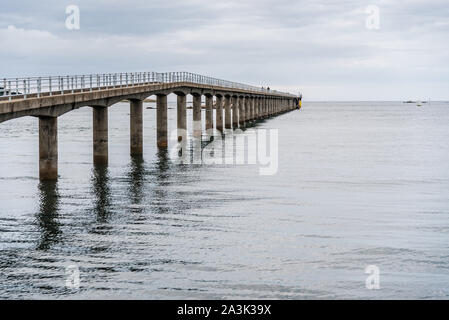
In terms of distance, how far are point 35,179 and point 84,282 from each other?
2098cm

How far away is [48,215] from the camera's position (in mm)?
25109

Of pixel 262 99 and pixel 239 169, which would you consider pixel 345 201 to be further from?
pixel 262 99

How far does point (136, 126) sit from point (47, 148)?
51.7 feet

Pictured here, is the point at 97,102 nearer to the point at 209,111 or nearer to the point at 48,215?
the point at 48,215

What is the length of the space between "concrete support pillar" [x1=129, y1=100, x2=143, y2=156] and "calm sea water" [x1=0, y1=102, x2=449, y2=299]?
9804 millimetres

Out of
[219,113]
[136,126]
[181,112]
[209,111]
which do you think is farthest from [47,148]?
[219,113]

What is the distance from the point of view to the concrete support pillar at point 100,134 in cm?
4281

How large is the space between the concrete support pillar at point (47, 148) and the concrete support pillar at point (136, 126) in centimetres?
1516

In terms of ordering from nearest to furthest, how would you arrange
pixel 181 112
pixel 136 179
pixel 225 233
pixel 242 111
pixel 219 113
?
pixel 225 233
pixel 136 179
pixel 181 112
pixel 219 113
pixel 242 111

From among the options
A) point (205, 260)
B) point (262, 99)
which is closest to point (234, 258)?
point (205, 260)

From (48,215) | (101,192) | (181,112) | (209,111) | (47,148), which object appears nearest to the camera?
(48,215)

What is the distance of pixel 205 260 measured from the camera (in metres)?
18.2

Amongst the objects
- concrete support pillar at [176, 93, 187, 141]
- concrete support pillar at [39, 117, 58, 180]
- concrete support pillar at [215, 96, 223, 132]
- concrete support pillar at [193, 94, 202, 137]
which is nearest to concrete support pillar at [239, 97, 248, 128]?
concrete support pillar at [215, 96, 223, 132]

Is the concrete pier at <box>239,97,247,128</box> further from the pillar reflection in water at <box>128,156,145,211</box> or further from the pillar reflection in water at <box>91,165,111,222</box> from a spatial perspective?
the pillar reflection in water at <box>91,165,111,222</box>
